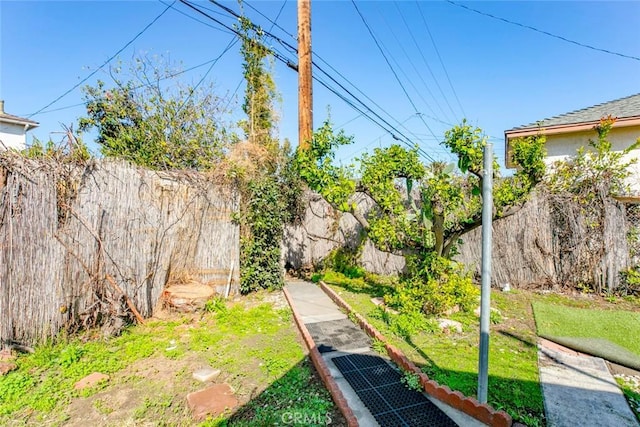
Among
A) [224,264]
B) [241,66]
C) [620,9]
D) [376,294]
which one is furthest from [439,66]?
[224,264]

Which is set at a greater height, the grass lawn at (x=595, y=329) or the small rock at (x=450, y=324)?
the small rock at (x=450, y=324)

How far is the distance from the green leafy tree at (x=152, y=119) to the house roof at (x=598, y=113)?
403 inches

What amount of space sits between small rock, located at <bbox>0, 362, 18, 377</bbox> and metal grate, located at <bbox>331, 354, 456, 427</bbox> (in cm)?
384

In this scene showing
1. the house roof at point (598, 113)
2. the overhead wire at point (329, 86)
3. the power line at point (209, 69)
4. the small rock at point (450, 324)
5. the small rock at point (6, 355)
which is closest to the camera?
the small rock at point (6, 355)

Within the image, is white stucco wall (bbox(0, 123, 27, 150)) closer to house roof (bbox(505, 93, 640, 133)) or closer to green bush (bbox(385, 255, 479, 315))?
green bush (bbox(385, 255, 479, 315))

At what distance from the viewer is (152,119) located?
9156mm

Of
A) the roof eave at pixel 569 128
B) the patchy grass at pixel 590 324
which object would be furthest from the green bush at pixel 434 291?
the roof eave at pixel 569 128

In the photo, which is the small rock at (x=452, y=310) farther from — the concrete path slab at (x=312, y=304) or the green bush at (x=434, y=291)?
the concrete path slab at (x=312, y=304)

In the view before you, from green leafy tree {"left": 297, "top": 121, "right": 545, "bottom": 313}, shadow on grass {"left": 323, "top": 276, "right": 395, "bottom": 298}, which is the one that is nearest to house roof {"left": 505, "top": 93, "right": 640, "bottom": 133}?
green leafy tree {"left": 297, "top": 121, "right": 545, "bottom": 313}

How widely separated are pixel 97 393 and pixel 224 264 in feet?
11.3

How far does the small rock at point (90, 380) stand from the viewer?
10.9 feet

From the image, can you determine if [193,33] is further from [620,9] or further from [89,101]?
[620,9]

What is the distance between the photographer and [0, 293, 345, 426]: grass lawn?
2865 mm

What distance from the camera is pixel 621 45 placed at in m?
9.42
